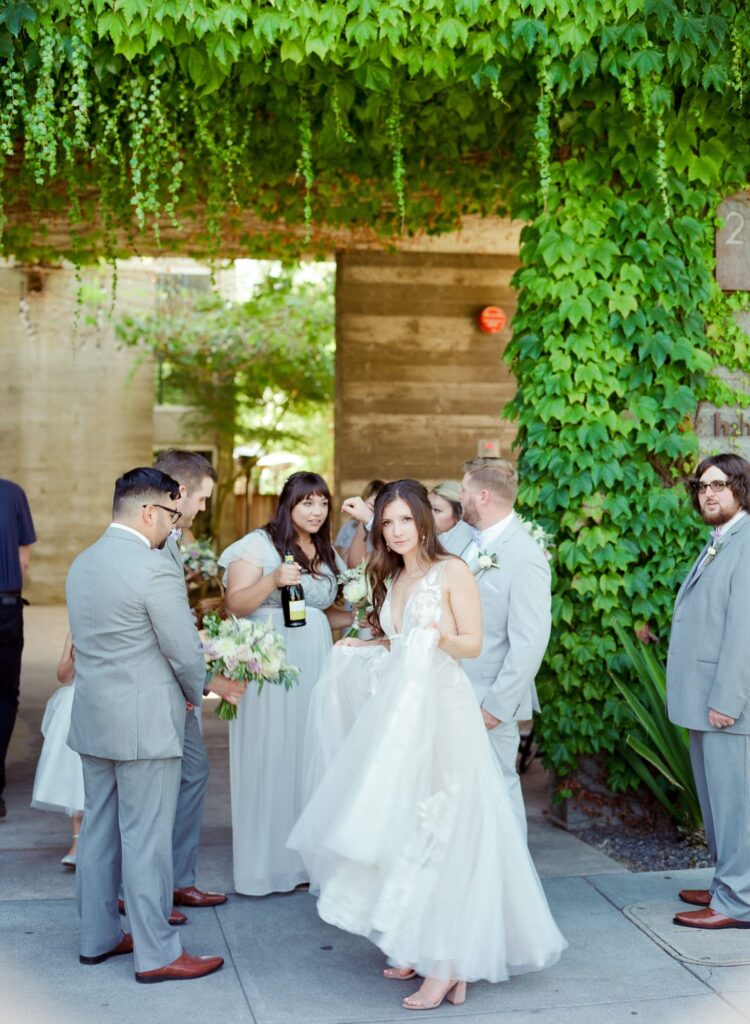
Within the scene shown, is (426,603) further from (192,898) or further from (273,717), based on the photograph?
(192,898)

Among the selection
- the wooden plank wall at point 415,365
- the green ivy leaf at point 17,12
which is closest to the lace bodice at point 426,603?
the green ivy leaf at point 17,12

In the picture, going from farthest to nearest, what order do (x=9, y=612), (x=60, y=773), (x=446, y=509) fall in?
1. (x=446, y=509)
2. (x=9, y=612)
3. (x=60, y=773)

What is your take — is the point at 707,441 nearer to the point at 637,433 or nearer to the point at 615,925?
the point at 637,433

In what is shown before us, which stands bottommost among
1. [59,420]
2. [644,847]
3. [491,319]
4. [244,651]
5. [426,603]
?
[644,847]

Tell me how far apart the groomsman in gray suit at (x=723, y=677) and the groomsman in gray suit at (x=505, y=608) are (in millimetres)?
666

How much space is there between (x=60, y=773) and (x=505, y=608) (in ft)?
7.53

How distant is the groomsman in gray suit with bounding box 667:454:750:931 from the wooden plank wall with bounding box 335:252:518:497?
719cm

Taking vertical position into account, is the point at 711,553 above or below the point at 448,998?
above

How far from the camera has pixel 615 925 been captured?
487 centimetres

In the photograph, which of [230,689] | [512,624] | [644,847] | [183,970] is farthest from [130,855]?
[644,847]

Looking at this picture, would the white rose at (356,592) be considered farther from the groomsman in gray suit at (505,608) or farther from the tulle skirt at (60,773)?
the tulle skirt at (60,773)

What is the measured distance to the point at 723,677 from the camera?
466 cm

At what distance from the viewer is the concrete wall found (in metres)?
18.7

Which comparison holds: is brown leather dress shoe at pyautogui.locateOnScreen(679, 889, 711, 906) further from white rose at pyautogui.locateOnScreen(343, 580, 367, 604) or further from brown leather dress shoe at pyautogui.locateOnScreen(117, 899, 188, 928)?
brown leather dress shoe at pyautogui.locateOnScreen(117, 899, 188, 928)
